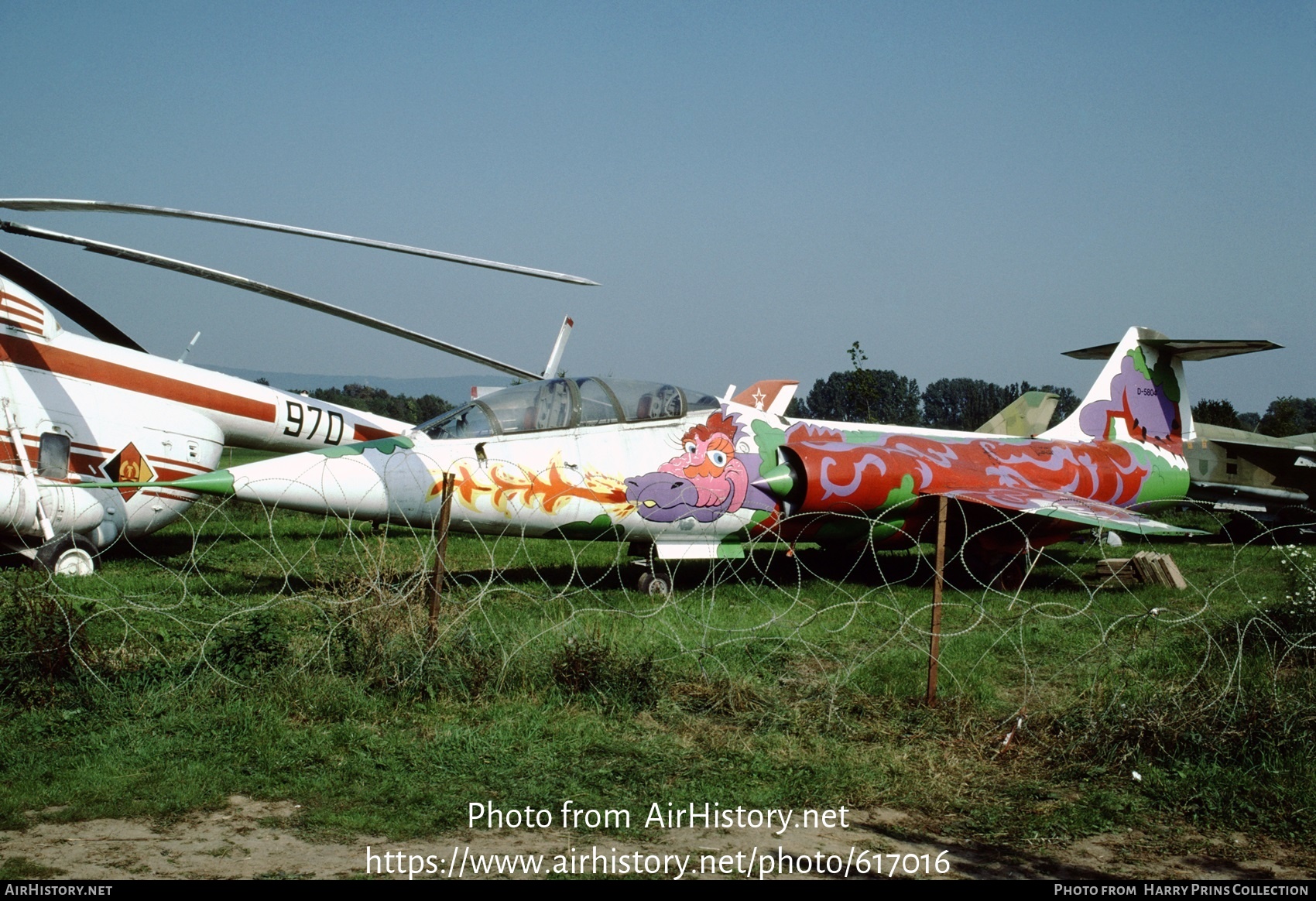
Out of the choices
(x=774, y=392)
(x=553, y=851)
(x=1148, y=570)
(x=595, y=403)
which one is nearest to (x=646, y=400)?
(x=595, y=403)

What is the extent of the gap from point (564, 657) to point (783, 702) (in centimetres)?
142

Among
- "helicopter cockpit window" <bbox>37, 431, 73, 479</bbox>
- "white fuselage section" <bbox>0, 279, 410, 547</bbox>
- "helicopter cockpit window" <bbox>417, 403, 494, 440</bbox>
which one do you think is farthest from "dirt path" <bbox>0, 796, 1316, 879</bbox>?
"helicopter cockpit window" <bbox>37, 431, 73, 479</bbox>

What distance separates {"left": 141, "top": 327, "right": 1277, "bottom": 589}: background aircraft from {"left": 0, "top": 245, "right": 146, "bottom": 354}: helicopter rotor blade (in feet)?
15.6

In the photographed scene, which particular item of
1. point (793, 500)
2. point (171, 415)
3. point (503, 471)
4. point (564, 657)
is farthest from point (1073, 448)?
point (171, 415)

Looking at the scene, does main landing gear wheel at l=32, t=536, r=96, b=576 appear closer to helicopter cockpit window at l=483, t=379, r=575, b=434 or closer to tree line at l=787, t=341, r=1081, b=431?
helicopter cockpit window at l=483, t=379, r=575, b=434

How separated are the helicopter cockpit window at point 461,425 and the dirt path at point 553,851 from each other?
4.83 meters

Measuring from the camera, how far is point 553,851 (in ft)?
13.4

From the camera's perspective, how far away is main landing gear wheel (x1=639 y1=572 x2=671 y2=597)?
9897 millimetres

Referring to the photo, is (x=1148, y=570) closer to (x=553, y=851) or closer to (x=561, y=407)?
(x=561, y=407)

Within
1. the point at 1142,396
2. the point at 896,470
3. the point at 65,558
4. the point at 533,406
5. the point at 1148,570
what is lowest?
the point at 65,558

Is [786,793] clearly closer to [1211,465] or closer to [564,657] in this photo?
[564,657]

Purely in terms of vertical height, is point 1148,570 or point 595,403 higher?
point 595,403

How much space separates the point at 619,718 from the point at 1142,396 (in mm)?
10585

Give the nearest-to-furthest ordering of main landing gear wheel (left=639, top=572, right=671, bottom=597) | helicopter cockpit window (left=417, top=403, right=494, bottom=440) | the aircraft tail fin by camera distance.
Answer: helicopter cockpit window (left=417, top=403, right=494, bottom=440) < main landing gear wheel (left=639, top=572, right=671, bottom=597) < the aircraft tail fin
